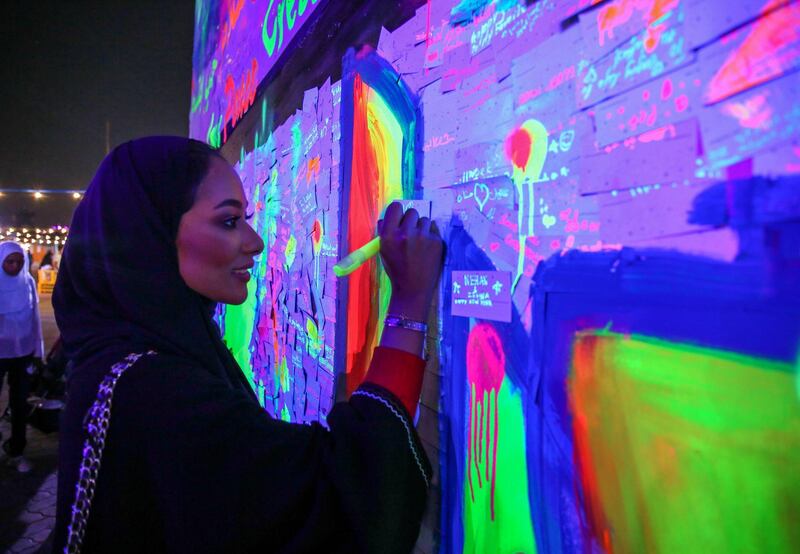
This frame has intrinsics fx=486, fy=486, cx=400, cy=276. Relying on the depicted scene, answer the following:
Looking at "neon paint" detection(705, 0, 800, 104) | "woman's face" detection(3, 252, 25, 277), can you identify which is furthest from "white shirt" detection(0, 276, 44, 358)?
"neon paint" detection(705, 0, 800, 104)

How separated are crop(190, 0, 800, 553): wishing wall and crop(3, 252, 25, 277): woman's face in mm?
3498

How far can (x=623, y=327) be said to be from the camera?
2.11ft

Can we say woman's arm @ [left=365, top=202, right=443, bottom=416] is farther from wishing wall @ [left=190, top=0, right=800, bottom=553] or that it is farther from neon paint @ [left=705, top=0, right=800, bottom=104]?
neon paint @ [left=705, top=0, right=800, bottom=104]

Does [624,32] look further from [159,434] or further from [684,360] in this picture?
[159,434]

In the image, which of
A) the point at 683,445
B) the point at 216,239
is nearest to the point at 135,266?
the point at 216,239

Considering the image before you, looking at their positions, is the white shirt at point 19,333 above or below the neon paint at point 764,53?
below

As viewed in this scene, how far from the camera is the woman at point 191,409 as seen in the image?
751mm

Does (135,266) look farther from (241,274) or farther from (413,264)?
(413,264)

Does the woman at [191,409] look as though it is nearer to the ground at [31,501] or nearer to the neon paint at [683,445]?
the neon paint at [683,445]

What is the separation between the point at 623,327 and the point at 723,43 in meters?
0.35

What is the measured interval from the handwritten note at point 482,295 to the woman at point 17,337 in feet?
12.1

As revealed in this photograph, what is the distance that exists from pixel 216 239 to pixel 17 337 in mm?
3307

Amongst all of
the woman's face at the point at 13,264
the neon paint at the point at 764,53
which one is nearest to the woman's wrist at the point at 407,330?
the neon paint at the point at 764,53

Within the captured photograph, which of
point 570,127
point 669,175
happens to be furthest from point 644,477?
point 570,127
